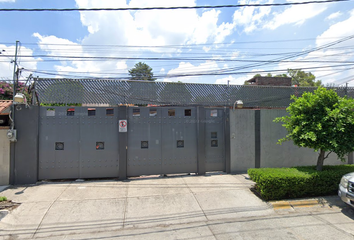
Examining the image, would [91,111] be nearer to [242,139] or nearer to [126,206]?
[126,206]

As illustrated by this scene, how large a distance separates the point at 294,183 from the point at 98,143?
5926 mm

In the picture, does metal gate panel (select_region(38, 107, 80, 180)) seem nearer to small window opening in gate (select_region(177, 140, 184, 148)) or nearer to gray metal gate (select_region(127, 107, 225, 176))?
gray metal gate (select_region(127, 107, 225, 176))

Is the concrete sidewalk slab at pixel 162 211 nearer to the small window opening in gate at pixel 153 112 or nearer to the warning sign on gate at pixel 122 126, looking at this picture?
the warning sign on gate at pixel 122 126

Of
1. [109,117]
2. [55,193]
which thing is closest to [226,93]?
[109,117]

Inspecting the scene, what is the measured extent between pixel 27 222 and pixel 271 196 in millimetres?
5687

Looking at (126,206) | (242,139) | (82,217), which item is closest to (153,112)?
(126,206)

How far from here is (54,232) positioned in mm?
3750

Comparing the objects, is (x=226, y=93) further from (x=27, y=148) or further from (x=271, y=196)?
(x=27, y=148)

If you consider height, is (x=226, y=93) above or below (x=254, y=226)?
above

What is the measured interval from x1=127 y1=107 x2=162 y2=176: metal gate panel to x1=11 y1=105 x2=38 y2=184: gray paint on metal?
287cm

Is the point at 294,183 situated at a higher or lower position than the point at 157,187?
higher

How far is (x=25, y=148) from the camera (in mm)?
5914

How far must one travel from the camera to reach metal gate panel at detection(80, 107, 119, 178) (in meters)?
6.36

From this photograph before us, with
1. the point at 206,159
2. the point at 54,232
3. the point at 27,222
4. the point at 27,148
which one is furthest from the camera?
the point at 206,159
